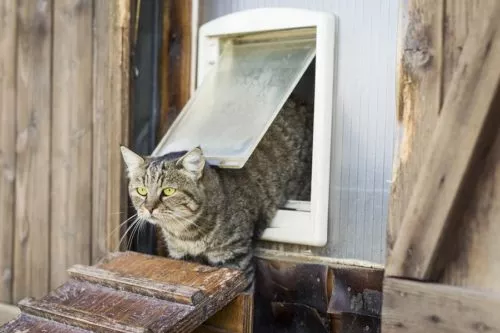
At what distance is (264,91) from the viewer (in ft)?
10.7

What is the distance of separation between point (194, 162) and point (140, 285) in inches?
23.3

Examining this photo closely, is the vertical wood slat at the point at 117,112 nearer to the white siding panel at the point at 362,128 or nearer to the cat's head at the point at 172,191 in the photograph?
the cat's head at the point at 172,191

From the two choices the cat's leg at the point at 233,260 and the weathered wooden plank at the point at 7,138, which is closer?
the cat's leg at the point at 233,260

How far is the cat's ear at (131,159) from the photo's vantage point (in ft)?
Result: 10.4

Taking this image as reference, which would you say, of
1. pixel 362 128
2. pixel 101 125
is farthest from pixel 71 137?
pixel 362 128

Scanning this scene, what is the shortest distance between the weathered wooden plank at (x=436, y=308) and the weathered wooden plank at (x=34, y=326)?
1.18m

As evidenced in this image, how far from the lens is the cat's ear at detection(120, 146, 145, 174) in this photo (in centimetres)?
316

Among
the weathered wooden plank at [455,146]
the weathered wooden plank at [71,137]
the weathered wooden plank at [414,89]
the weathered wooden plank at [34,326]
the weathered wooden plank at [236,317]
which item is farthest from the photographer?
the weathered wooden plank at [71,137]

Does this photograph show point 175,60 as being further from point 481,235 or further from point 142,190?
point 481,235

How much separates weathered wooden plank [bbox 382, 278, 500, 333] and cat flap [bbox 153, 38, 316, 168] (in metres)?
1.09

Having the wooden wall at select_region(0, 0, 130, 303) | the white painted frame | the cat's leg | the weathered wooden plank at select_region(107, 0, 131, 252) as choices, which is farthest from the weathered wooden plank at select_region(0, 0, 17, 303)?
the white painted frame

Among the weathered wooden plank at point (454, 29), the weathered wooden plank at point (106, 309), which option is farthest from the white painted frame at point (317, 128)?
the weathered wooden plank at point (454, 29)

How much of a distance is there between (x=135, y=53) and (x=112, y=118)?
34cm

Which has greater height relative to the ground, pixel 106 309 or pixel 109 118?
pixel 109 118
